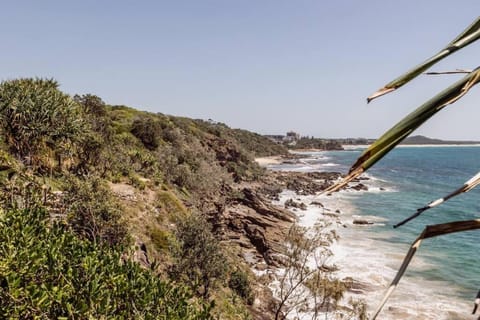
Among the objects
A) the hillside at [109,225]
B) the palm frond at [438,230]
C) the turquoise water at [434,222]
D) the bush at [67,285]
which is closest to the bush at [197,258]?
the hillside at [109,225]

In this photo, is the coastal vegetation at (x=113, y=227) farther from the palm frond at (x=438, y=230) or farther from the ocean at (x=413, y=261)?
the palm frond at (x=438, y=230)

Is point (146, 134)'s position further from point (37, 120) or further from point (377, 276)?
point (377, 276)

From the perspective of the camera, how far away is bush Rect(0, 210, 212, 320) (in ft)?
22.7

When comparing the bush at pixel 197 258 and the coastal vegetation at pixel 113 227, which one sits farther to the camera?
the bush at pixel 197 258

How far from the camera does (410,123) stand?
0.93 m

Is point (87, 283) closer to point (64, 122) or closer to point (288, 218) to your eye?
point (64, 122)

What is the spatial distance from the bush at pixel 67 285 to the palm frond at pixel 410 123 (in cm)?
756

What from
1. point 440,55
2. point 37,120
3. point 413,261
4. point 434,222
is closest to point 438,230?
point 440,55

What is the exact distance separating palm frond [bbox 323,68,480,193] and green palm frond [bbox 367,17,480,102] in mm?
95

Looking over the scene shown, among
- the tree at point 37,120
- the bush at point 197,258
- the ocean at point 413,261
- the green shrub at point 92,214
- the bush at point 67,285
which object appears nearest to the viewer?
the bush at point 67,285

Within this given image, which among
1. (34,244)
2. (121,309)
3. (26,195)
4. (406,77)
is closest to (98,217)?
(26,195)

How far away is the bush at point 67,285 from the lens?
6.93 m

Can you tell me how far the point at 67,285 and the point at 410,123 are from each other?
8322 millimetres

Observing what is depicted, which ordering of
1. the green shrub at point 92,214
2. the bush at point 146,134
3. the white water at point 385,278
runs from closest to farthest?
the green shrub at point 92,214, the white water at point 385,278, the bush at point 146,134
